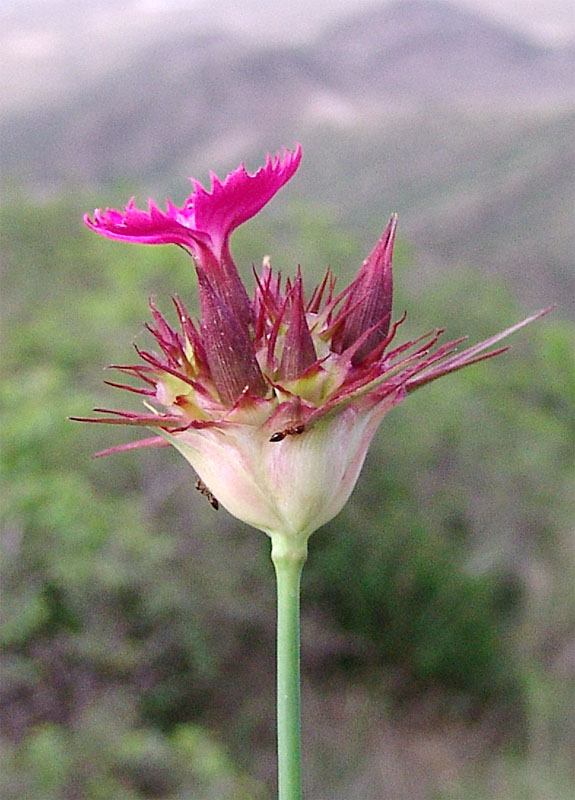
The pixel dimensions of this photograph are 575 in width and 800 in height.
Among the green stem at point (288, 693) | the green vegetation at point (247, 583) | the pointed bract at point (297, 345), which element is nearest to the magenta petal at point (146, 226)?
the pointed bract at point (297, 345)

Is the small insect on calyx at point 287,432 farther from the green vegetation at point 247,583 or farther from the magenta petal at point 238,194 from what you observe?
the green vegetation at point 247,583

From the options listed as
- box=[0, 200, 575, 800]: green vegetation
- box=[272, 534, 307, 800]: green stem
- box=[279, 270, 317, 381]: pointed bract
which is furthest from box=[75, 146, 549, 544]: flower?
box=[0, 200, 575, 800]: green vegetation

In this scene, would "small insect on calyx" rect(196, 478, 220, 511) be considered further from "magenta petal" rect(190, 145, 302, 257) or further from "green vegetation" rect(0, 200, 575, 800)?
"green vegetation" rect(0, 200, 575, 800)

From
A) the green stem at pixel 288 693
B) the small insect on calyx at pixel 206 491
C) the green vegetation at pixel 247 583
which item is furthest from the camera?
the green vegetation at pixel 247 583

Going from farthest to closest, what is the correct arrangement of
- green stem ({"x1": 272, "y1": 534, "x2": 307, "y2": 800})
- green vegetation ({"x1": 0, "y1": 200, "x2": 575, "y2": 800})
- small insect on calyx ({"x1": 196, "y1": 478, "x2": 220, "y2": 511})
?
green vegetation ({"x1": 0, "y1": 200, "x2": 575, "y2": 800}), small insect on calyx ({"x1": 196, "y1": 478, "x2": 220, "y2": 511}), green stem ({"x1": 272, "y1": 534, "x2": 307, "y2": 800})

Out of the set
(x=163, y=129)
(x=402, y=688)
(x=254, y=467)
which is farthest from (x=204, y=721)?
(x=163, y=129)

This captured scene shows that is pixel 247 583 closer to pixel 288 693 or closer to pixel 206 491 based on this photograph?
pixel 206 491
